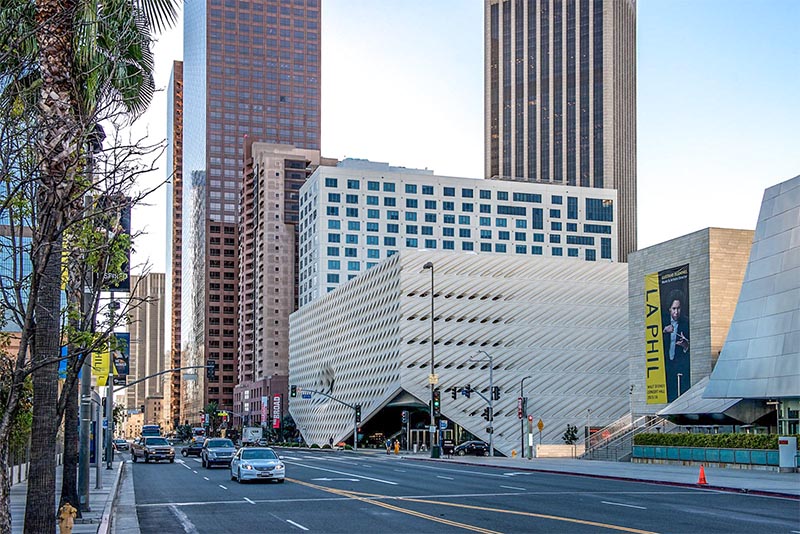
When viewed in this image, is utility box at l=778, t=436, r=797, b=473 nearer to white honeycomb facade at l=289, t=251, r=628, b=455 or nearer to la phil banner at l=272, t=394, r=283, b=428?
white honeycomb facade at l=289, t=251, r=628, b=455

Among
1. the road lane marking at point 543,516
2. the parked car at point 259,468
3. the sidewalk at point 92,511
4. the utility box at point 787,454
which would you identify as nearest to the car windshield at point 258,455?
the parked car at point 259,468

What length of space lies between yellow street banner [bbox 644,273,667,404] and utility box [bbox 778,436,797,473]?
24.8 meters

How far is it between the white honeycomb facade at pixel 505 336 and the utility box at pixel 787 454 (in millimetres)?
59261

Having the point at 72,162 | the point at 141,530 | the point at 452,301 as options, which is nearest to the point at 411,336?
the point at 452,301

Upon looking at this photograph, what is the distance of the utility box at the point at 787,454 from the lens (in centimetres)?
4178

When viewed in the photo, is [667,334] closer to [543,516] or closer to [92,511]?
[543,516]

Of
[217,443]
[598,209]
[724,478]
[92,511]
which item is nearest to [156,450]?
[217,443]

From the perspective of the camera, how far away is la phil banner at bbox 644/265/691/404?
65750mm

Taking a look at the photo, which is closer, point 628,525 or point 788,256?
point 628,525

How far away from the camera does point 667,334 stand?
222 feet

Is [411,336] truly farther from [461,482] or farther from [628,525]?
[628,525]

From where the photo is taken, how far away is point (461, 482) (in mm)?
38375

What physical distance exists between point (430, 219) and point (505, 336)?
156 ft

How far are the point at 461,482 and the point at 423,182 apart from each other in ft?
384
